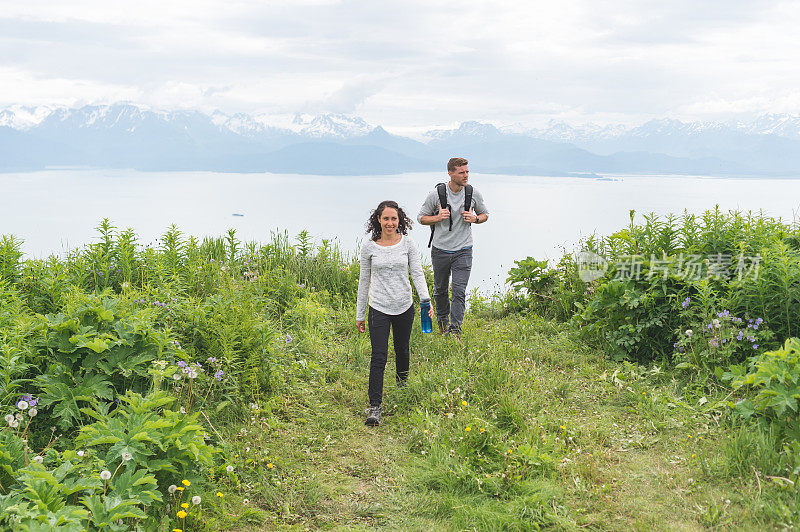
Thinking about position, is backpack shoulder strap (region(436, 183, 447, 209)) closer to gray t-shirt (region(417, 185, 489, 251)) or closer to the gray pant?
gray t-shirt (region(417, 185, 489, 251))

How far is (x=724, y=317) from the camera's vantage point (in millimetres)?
6105

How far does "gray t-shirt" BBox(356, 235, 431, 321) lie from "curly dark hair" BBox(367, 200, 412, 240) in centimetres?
13

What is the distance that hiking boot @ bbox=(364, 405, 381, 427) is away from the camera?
582cm

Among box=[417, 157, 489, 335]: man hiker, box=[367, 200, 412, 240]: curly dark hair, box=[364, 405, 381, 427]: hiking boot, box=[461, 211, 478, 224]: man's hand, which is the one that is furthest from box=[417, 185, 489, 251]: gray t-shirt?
box=[364, 405, 381, 427]: hiking boot

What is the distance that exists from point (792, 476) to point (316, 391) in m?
4.37

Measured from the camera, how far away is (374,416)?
5.84 meters

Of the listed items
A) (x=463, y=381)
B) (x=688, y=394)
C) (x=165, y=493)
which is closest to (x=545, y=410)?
(x=463, y=381)

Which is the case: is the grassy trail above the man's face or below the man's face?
below

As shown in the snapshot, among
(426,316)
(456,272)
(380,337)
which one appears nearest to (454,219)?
(456,272)

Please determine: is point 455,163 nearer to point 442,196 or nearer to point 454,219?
point 442,196

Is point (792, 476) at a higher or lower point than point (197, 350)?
lower

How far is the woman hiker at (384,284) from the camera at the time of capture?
5.78m

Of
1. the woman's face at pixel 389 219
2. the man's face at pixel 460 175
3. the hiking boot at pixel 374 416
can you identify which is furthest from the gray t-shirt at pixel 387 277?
the man's face at pixel 460 175

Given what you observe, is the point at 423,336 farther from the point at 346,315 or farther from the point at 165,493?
the point at 165,493
